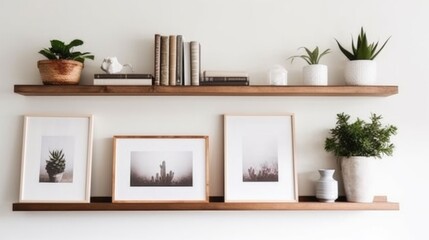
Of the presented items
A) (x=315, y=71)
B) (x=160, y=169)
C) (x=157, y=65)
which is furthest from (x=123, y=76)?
(x=315, y=71)

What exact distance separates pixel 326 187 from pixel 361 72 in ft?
1.90

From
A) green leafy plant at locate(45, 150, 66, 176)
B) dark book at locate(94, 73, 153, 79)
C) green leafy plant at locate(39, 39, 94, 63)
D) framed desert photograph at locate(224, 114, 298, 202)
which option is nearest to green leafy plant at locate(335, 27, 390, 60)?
framed desert photograph at locate(224, 114, 298, 202)

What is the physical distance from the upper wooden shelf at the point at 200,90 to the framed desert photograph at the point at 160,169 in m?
0.23

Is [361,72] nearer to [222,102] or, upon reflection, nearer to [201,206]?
[222,102]

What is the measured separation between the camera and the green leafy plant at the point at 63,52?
1.72 m

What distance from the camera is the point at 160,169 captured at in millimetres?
1814

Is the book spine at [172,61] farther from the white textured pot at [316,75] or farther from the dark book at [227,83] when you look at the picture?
the white textured pot at [316,75]

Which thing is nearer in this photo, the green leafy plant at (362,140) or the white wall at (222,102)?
the green leafy plant at (362,140)

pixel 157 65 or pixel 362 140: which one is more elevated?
pixel 157 65

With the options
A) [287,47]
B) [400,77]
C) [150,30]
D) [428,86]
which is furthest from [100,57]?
[428,86]

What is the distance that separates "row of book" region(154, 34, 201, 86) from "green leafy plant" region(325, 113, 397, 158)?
0.73 metres

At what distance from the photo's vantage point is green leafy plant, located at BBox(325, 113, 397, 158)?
1.72m

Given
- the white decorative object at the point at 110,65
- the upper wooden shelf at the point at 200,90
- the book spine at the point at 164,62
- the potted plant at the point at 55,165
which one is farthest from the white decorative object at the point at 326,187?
the potted plant at the point at 55,165

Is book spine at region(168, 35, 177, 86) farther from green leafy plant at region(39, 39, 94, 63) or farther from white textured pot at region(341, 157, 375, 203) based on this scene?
white textured pot at region(341, 157, 375, 203)
